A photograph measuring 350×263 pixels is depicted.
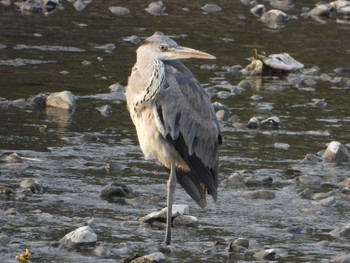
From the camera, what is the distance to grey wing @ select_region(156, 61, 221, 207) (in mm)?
8109

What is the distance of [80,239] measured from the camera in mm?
7438

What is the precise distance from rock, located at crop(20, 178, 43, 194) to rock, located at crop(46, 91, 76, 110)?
8.02 feet

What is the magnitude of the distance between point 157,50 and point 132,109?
435mm

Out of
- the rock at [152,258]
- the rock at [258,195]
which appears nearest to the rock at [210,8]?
the rock at [258,195]

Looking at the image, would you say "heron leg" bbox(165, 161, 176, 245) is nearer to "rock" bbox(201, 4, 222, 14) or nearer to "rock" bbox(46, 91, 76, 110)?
"rock" bbox(46, 91, 76, 110)

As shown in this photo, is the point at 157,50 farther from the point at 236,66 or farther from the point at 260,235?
the point at 236,66

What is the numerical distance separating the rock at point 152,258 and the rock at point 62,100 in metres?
4.04

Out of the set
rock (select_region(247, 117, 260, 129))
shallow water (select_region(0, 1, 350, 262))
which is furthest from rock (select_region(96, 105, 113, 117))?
rock (select_region(247, 117, 260, 129))

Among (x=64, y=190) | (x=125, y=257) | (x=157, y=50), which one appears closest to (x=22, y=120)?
(x=64, y=190)

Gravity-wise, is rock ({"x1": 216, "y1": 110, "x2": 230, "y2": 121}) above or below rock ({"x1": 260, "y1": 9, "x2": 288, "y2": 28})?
above

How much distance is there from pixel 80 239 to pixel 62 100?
3.86 meters

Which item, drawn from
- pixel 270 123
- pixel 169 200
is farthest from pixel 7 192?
pixel 270 123

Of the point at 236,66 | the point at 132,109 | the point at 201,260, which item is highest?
the point at 132,109

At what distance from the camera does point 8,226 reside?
7.85 meters
